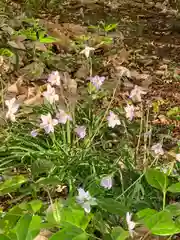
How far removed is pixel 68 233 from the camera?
7.04 feet

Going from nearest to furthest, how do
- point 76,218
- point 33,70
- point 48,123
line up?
point 76,218 < point 48,123 < point 33,70

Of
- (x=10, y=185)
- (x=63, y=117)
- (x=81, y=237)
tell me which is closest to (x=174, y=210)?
(x=81, y=237)

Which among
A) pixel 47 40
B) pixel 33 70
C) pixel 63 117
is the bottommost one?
pixel 33 70

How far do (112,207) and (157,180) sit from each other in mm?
190

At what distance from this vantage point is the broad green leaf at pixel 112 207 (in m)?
2.47

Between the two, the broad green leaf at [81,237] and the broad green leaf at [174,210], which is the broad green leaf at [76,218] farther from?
the broad green leaf at [174,210]

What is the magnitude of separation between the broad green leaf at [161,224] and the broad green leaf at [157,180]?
238 mm

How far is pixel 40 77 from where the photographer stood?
4297 millimetres

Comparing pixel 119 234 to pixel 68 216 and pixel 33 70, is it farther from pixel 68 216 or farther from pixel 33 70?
pixel 33 70

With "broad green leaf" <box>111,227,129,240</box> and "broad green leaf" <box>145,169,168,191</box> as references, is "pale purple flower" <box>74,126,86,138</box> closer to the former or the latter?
"broad green leaf" <box>145,169,168,191</box>

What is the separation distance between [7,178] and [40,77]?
1375 millimetres

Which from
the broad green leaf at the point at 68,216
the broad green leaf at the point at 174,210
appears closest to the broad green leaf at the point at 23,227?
the broad green leaf at the point at 68,216

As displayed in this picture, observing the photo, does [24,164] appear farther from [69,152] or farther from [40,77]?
[40,77]

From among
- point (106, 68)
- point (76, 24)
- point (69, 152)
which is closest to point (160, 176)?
point (69, 152)
